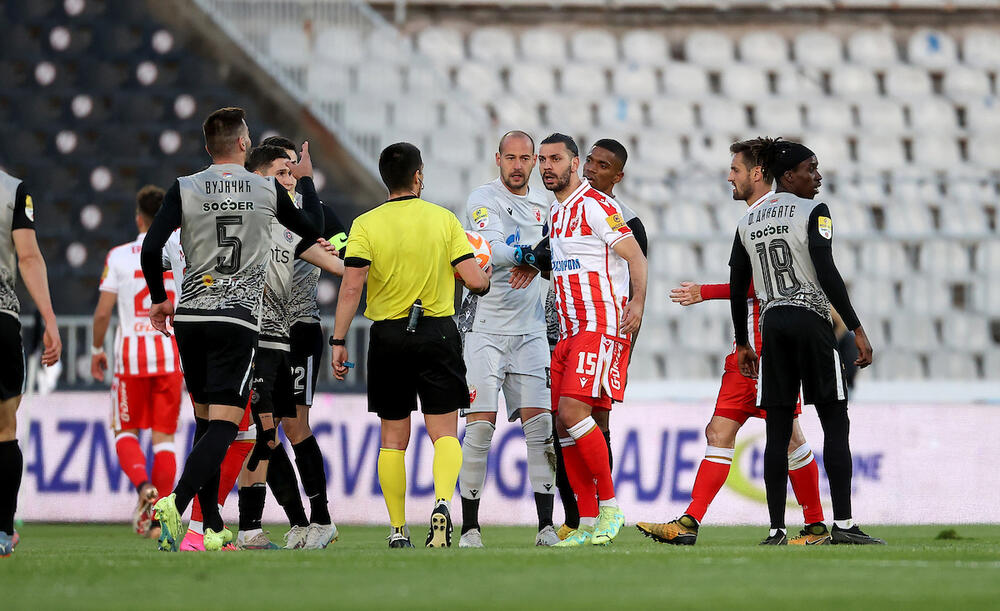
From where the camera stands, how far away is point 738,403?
24.0 feet

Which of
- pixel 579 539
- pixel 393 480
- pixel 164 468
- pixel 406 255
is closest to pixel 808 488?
pixel 579 539

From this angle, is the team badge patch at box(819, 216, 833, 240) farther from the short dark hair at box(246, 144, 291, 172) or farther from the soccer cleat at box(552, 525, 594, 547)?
the short dark hair at box(246, 144, 291, 172)

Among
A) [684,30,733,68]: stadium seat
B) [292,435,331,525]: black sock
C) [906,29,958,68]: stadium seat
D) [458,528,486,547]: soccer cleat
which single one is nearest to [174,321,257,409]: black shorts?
[292,435,331,525]: black sock

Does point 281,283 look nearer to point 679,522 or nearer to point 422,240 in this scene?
point 422,240

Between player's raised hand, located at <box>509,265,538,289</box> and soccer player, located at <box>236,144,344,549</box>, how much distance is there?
38.9 inches

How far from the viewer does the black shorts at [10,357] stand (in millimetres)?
6258

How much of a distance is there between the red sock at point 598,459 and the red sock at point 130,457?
3948 millimetres

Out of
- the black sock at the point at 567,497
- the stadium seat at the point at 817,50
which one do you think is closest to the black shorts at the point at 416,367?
the black sock at the point at 567,497

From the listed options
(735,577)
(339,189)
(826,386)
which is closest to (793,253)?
(826,386)

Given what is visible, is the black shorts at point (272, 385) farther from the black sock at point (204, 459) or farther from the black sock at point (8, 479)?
the black sock at point (8, 479)

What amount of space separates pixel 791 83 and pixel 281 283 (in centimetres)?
1377

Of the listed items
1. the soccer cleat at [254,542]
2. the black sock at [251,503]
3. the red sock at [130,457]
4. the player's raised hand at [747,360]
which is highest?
the player's raised hand at [747,360]

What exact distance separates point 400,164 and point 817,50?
48.1 feet

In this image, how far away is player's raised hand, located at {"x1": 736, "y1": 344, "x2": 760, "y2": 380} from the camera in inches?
284
